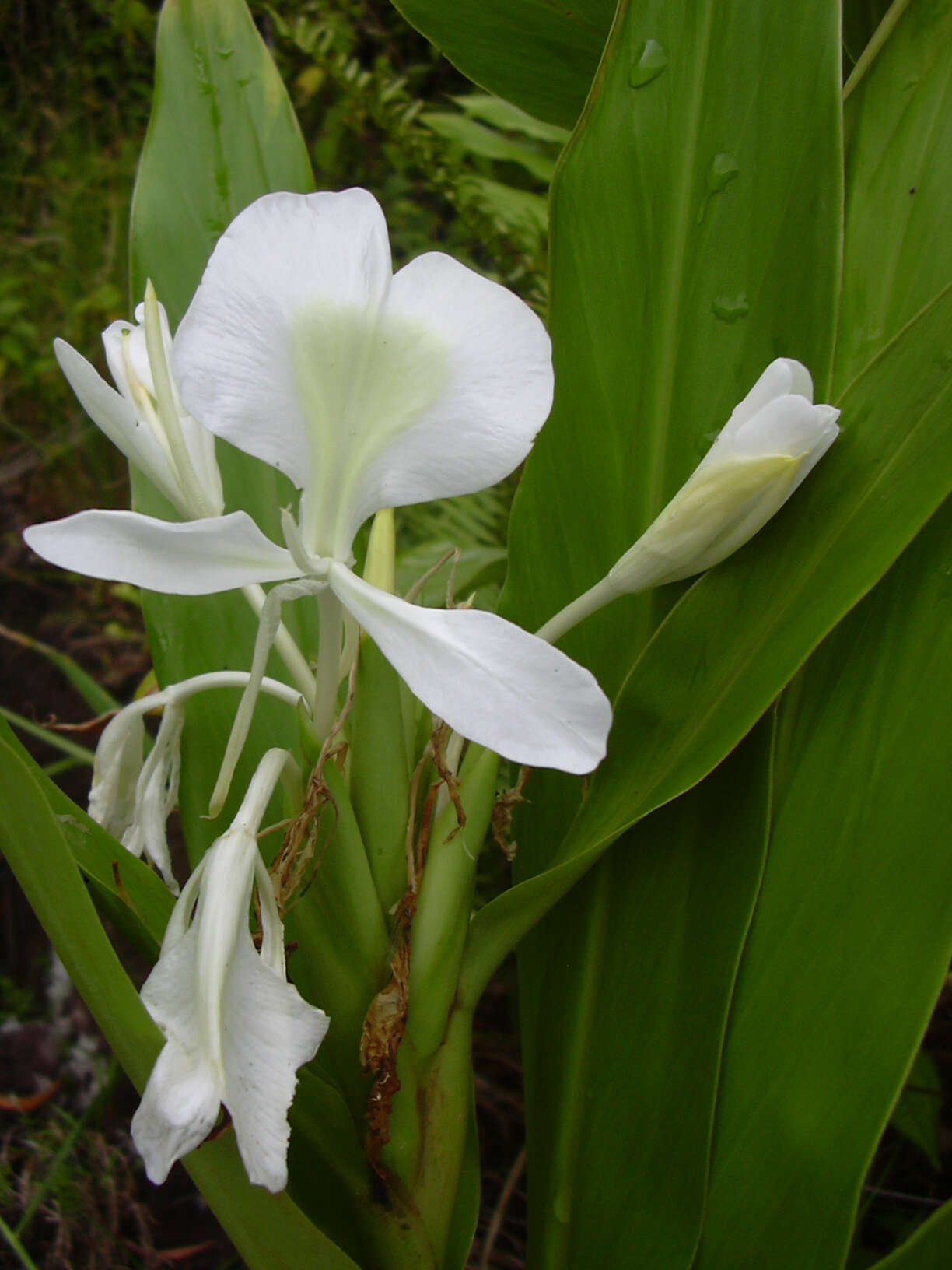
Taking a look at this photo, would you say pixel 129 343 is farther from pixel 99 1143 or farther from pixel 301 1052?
pixel 99 1143

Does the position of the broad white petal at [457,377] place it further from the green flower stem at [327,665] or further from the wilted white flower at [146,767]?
the wilted white flower at [146,767]

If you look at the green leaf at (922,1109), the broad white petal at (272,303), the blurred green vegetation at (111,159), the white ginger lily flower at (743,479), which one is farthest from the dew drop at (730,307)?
the blurred green vegetation at (111,159)

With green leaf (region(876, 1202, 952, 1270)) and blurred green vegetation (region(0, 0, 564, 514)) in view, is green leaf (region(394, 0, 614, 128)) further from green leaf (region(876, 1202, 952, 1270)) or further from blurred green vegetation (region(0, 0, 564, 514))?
green leaf (region(876, 1202, 952, 1270))

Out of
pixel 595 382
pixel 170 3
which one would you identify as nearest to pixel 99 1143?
pixel 595 382

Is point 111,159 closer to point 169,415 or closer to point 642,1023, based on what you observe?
point 169,415

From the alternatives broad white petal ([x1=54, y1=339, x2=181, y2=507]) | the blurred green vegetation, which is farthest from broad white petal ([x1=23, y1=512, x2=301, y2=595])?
the blurred green vegetation

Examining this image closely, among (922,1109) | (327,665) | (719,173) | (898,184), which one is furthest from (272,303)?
(922,1109)

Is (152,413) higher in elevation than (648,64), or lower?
lower
